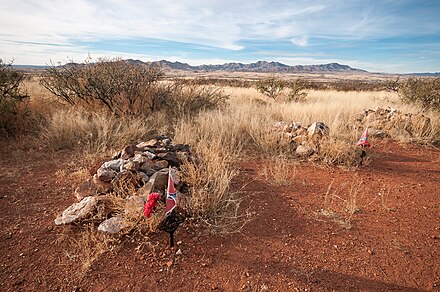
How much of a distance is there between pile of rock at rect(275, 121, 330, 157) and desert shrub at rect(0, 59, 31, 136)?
6643mm

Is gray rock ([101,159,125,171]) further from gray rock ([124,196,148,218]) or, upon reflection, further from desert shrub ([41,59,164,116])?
desert shrub ([41,59,164,116])

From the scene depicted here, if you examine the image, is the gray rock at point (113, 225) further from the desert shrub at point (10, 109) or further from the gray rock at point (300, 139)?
the desert shrub at point (10, 109)

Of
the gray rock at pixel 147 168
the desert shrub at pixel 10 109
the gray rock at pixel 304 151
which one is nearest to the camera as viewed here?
the gray rock at pixel 147 168

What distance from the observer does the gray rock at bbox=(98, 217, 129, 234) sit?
9.45 ft

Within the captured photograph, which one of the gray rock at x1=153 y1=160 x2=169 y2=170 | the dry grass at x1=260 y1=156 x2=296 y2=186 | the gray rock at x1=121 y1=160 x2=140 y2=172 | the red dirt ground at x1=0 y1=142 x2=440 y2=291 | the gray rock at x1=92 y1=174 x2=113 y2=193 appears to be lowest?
the red dirt ground at x1=0 y1=142 x2=440 y2=291

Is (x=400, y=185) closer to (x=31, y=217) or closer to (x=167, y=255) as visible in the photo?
(x=167, y=255)

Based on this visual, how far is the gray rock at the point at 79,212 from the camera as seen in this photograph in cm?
304

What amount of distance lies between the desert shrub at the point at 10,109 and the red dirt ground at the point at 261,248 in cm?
286

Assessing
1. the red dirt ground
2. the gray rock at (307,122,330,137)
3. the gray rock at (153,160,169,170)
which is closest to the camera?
the red dirt ground

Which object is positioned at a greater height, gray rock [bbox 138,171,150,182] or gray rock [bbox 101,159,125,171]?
gray rock [bbox 101,159,125,171]

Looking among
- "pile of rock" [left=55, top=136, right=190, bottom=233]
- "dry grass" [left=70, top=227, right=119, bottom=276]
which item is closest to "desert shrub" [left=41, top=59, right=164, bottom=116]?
"pile of rock" [left=55, top=136, right=190, bottom=233]

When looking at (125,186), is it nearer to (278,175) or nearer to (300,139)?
(278,175)

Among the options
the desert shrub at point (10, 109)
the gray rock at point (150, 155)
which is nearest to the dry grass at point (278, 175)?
the gray rock at point (150, 155)

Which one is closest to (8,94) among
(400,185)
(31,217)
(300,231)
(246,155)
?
(31,217)
